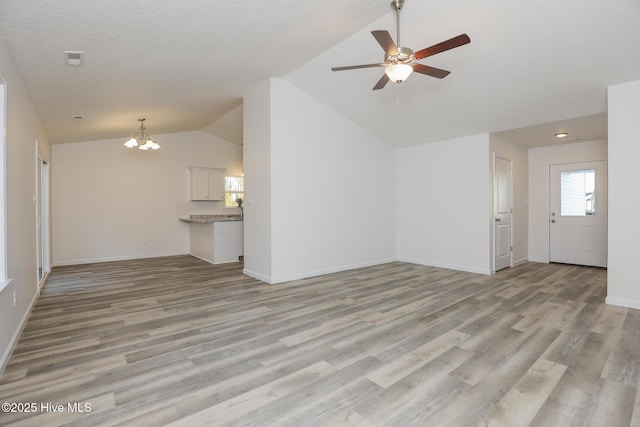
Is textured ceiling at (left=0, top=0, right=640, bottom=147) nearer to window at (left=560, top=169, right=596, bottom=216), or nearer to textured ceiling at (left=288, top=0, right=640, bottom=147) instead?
textured ceiling at (left=288, top=0, right=640, bottom=147)

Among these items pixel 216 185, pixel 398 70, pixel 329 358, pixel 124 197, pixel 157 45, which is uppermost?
pixel 157 45

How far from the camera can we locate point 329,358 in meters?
2.47

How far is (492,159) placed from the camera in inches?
219

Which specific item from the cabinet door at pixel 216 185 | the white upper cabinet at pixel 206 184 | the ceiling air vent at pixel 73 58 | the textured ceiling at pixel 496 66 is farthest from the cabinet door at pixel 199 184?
the ceiling air vent at pixel 73 58

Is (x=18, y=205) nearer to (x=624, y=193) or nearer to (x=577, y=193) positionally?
(x=624, y=193)

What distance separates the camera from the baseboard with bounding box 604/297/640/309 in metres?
3.66

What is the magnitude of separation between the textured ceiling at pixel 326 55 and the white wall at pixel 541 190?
3.37ft

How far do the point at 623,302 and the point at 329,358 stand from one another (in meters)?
3.69

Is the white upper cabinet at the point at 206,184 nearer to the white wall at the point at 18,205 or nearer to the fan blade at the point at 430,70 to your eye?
the white wall at the point at 18,205

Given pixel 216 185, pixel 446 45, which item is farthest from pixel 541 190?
pixel 216 185

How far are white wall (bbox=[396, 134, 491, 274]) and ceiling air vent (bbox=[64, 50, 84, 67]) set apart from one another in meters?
5.51

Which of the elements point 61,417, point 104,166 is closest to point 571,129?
point 61,417

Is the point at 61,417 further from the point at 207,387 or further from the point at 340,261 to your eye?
the point at 340,261

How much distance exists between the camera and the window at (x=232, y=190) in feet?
28.6
